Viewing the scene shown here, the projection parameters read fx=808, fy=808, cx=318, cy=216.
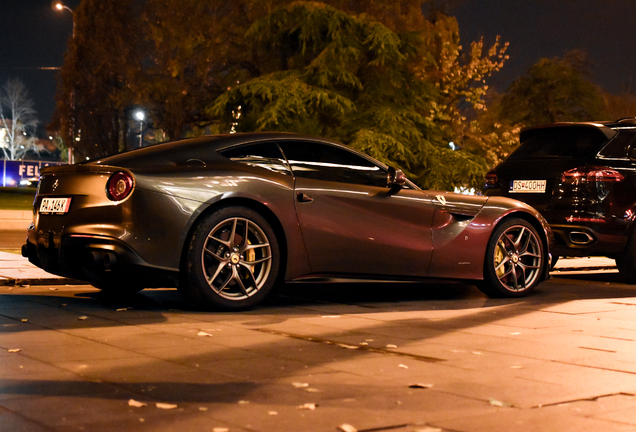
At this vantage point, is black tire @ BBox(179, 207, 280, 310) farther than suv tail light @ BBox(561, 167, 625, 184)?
No

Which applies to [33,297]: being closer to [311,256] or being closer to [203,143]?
[203,143]

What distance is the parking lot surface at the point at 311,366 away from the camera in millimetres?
3254

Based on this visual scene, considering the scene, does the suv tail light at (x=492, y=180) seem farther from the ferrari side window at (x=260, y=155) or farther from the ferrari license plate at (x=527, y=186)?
the ferrari side window at (x=260, y=155)

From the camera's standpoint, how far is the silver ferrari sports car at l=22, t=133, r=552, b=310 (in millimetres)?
5703

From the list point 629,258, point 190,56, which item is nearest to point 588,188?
point 629,258

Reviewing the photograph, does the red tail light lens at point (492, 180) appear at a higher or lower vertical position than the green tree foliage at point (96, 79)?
lower

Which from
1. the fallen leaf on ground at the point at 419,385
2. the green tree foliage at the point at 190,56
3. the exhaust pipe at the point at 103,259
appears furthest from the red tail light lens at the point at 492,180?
the green tree foliage at the point at 190,56

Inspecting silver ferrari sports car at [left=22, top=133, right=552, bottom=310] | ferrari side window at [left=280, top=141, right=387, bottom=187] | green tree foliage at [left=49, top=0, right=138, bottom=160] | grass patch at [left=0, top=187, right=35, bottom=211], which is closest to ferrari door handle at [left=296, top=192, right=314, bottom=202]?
silver ferrari sports car at [left=22, top=133, right=552, bottom=310]

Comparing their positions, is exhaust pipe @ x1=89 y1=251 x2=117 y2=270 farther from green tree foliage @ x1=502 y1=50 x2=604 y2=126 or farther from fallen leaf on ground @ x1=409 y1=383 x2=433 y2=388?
green tree foliage @ x1=502 y1=50 x2=604 y2=126

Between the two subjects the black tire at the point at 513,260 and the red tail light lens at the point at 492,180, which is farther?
the red tail light lens at the point at 492,180

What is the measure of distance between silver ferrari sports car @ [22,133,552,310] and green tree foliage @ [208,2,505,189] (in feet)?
53.9

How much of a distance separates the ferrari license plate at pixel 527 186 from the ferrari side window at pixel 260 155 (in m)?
3.77

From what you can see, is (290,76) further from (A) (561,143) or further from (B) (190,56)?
(A) (561,143)

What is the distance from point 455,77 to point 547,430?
30.0 meters
